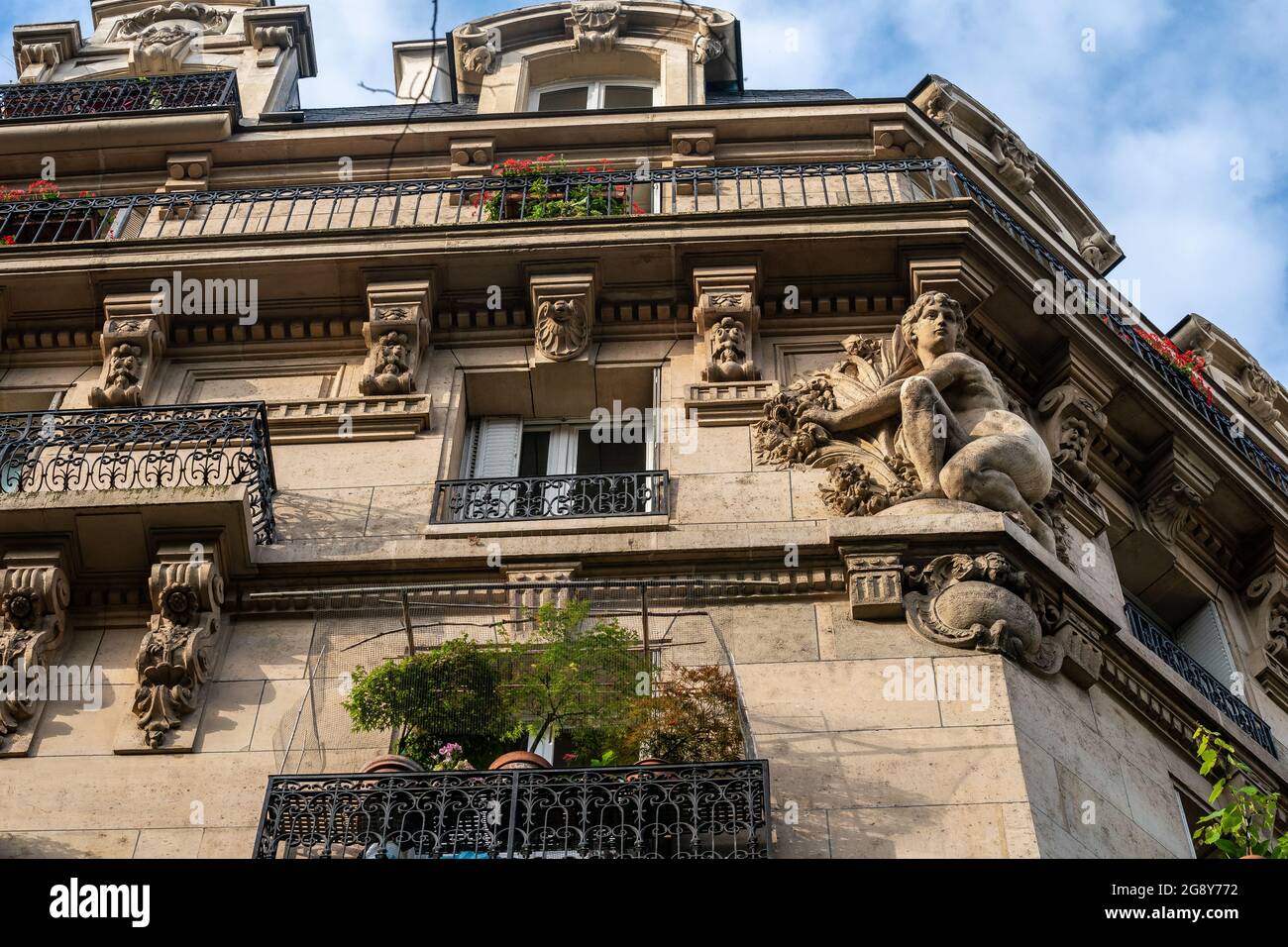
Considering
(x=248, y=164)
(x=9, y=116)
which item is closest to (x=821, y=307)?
(x=248, y=164)

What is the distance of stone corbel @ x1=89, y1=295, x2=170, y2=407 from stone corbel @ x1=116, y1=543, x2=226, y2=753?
2.63 m

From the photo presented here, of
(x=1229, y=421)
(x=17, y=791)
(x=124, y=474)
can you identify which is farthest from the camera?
(x=1229, y=421)

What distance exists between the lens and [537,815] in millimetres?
8680

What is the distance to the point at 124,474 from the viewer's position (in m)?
11.4

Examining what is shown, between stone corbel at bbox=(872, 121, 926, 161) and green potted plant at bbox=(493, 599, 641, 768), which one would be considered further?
stone corbel at bbox=(872, 121, 926, 161)

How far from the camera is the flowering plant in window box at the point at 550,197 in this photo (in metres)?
14.6

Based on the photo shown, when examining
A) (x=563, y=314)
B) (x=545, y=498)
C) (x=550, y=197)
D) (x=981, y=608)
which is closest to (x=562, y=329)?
(x=563, y=314)

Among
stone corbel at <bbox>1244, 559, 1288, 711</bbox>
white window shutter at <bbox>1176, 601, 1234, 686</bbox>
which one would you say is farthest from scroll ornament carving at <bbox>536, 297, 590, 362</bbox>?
stone corbel at <bbox>1244, 559, 1288, 711</bbox>

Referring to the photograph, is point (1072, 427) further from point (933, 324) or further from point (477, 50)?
point (477, 50)

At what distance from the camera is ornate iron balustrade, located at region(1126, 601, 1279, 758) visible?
41.6 feet

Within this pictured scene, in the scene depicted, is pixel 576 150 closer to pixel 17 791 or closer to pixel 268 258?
pixel 268 258

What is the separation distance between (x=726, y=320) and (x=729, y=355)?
38 centimetres

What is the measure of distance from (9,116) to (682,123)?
6.86 metres

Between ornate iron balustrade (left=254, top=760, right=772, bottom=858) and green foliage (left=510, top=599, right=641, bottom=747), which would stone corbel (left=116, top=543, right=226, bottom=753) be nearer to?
ornate iron balustrade (left=254, top=760, right=772, bottom=858)
